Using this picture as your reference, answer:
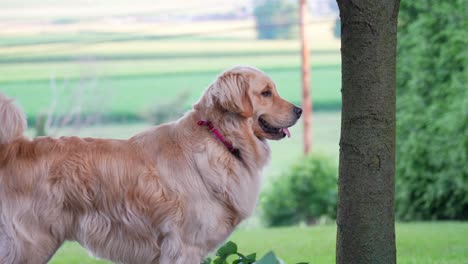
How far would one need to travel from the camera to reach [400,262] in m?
7.41

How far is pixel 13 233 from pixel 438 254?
4705 millimetres

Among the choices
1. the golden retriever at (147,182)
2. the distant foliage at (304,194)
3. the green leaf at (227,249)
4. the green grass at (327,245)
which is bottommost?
the distant foliage at (304,194)

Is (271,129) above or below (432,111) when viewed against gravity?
above

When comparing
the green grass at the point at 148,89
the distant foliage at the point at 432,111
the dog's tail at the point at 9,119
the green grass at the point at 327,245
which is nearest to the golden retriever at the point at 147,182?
the dog's tail at the point at 9,119

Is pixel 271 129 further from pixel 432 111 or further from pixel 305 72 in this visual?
pixel 305 72

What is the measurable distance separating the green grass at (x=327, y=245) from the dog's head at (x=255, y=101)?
2579 millimetres

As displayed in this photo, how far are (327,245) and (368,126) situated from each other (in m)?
4.62

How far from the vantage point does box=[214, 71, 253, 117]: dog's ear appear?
516cm

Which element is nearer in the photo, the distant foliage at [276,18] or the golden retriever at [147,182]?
the golden retriever at [147,182]

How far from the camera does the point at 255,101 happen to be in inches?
207

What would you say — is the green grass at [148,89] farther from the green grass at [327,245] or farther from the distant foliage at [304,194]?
the green grass at [327,245]

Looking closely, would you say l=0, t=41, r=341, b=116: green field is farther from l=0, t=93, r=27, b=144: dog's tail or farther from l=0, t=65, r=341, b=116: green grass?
l=0, t=93, r=27, b=144: dog's tail

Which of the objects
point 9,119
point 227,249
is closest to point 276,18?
point 227,249

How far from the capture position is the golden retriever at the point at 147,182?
503 centimetres
